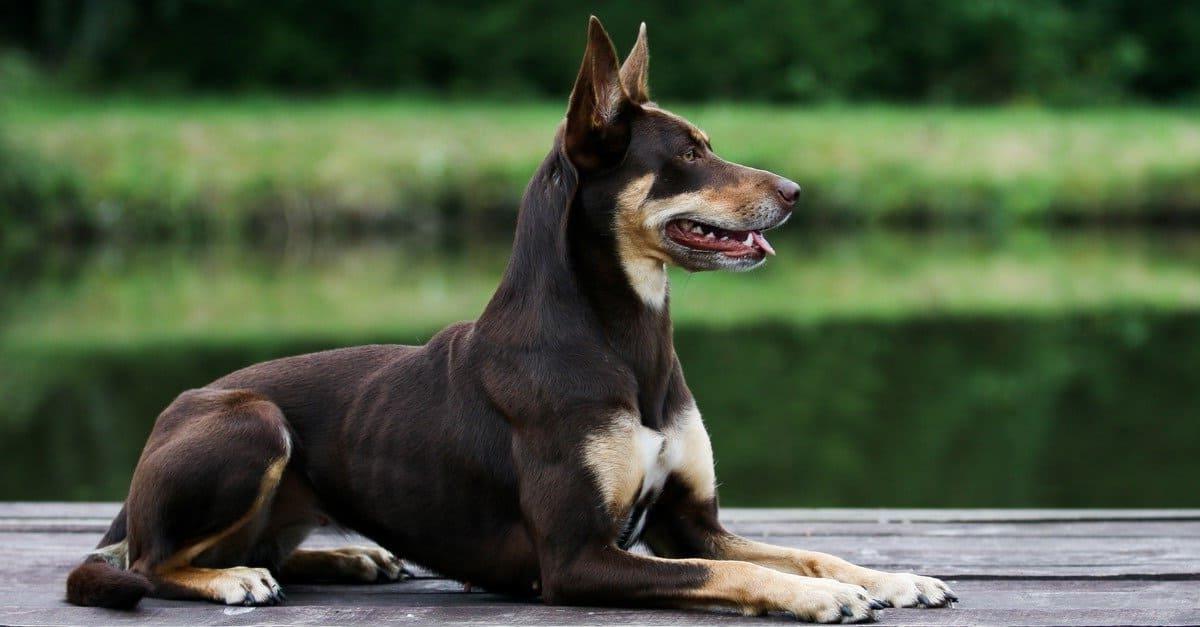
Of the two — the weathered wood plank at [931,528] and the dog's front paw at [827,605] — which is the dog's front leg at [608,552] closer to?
the dog's front paw at [827,605]

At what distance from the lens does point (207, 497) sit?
13.6ft

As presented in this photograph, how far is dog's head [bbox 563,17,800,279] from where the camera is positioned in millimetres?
3980

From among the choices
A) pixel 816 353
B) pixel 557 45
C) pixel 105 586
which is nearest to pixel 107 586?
pixel 105 586

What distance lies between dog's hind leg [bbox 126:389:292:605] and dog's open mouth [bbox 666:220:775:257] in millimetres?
1286

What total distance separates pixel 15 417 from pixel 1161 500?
8.32m

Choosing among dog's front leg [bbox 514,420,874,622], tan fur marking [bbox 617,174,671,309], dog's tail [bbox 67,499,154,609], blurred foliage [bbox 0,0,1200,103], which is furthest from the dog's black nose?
blurred foliage [bbox 0,0,1200,103]

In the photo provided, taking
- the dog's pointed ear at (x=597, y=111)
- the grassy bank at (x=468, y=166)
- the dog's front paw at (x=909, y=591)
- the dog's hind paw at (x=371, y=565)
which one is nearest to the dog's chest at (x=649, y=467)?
the dog's front paw at (x=909, y=591)

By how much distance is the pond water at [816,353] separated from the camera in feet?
32.6

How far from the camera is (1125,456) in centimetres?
1013

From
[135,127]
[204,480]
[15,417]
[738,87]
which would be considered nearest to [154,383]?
[15,417]

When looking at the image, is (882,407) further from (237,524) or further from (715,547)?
(237,524)

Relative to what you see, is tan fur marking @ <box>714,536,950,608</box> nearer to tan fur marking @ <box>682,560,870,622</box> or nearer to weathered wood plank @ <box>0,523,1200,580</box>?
tan fur marking @ <box>682,560,870,622</box>

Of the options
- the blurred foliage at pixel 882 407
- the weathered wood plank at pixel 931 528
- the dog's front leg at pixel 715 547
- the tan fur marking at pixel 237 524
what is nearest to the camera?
the dog's front leg at pixel 715 547

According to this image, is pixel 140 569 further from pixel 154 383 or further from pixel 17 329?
pixel 17 329
